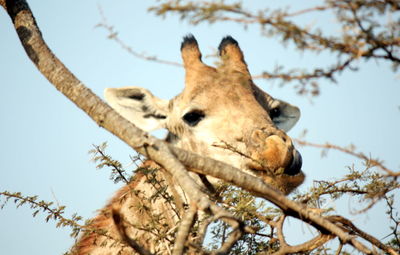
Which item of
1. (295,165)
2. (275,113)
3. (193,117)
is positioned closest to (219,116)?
(193,117)

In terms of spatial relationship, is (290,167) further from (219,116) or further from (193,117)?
(193,117)

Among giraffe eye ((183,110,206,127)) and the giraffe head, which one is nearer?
the giraffe head

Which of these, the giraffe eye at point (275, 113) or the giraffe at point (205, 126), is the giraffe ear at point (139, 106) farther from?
the giraffe eye at point (275, 113)

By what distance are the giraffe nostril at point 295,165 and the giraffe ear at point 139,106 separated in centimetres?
220

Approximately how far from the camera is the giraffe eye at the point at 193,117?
6336 mm

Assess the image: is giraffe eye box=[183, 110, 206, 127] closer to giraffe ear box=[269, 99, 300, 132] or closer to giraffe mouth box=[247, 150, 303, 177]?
giraffe mouth box=[247, 150, 303, 177]

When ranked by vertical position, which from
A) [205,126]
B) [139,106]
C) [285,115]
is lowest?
[205,126]

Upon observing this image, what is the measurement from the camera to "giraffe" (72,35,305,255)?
5.05 m

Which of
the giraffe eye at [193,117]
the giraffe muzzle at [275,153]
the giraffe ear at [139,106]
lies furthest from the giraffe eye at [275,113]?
the giraffe muzzle at [275,153]

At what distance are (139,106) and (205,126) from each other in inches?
42.5

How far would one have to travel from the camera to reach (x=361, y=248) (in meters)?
2.47

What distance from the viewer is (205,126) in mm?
6188

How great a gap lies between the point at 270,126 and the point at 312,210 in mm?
3042

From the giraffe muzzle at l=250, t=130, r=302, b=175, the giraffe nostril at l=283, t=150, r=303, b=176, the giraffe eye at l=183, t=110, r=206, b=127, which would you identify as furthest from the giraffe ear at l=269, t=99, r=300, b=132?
the giraffe nostril at l=283, t=150, r=303, b=176
